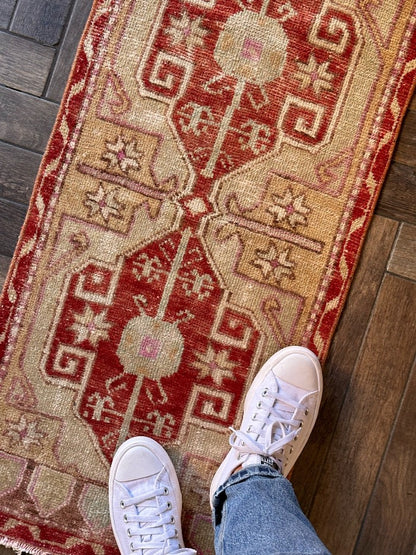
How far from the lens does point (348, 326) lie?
3.22 feet

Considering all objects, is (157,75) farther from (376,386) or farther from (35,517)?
(35,517)

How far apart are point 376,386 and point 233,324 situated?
0.99ft

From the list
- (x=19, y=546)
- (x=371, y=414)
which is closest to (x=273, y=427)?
(x=371, y=414)

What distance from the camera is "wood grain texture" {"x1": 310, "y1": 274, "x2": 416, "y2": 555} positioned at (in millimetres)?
976

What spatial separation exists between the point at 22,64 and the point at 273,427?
85 centimetres

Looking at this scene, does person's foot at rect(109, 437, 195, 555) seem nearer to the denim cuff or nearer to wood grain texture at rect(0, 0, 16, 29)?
the denim cuff

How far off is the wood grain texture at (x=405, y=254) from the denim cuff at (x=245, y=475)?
0.44 m

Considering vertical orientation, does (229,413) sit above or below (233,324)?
below

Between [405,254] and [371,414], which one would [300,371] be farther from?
[405,254]

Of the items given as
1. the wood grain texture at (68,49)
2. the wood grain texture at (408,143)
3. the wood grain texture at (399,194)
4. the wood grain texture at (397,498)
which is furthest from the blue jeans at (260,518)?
the wood grain texture at (68,49)

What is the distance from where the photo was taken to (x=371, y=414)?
979mm

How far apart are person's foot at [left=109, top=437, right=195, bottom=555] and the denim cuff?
12cm

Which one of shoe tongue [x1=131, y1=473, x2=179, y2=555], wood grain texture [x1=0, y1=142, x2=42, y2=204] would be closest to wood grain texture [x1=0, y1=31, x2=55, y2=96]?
wood grain texture [x1=0, y1=142, x2=42, y2=204]

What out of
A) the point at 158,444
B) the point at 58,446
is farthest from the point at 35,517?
the point at 158,444
